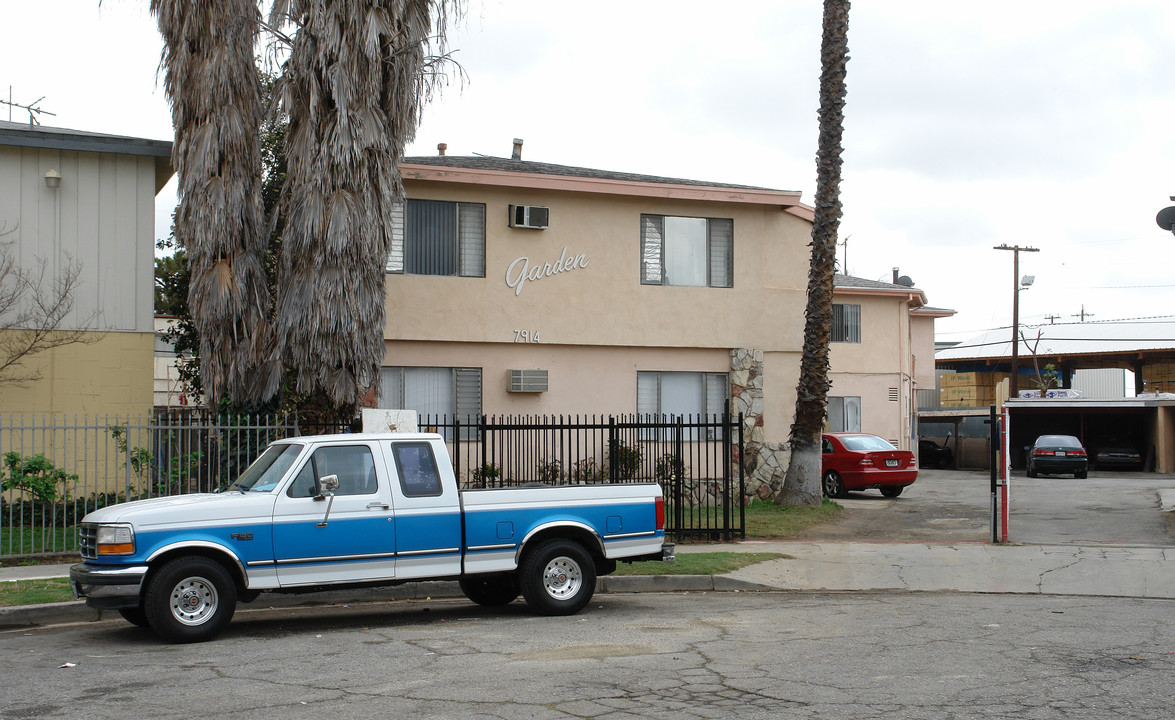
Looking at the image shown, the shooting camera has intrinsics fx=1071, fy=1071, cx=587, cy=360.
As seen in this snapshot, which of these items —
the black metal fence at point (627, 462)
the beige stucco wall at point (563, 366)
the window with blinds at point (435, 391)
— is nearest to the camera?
the black metal fence at point (627, 462)

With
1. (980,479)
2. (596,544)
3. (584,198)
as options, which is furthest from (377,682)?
(980,479)

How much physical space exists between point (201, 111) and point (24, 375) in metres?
5.16

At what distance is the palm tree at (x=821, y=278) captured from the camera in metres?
19.5

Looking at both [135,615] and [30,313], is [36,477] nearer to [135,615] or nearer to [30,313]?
[30,313]

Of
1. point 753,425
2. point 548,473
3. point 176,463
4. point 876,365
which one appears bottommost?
point 548,473

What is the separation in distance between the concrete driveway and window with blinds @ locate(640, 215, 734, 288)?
5197 millimetres

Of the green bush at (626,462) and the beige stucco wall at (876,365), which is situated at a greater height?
the beige stucco wall at (876,365)

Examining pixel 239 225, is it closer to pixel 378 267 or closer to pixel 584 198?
pixel 378 267

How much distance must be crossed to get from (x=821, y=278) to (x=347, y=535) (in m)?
12.2

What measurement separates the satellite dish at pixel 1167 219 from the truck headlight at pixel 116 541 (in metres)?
14.0

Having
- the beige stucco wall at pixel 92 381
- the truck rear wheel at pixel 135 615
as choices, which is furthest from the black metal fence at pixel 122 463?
the truck rear wheel at pixel 135 615

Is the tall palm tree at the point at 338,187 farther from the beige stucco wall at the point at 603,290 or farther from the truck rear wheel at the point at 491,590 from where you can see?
the truck rear wheel at the point at 491,590

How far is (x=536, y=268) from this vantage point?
19.5 meters

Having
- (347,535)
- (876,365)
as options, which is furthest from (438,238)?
(876,365)
